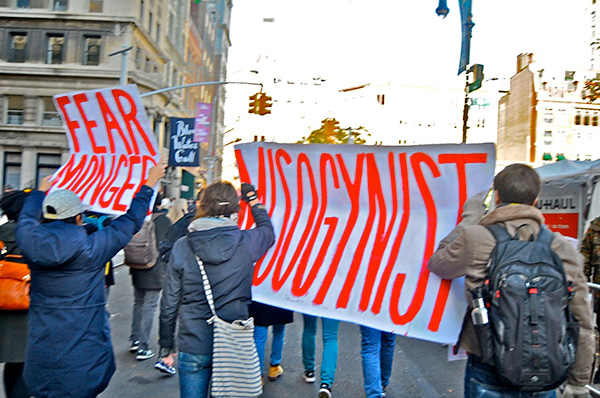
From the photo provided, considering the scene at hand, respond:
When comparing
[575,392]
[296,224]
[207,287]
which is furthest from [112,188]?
[575,392]

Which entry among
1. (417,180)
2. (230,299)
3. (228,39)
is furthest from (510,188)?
(228,39)

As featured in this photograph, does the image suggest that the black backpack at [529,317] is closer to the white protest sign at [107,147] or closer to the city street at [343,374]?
the white protest sign at [107,147]

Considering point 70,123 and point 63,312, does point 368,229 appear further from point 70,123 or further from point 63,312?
point 70,123

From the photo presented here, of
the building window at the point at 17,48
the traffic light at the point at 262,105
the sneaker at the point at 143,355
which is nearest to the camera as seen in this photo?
the sneaker at the point at 143,355

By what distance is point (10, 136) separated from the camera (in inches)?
1302

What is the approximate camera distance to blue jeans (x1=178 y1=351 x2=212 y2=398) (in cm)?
346

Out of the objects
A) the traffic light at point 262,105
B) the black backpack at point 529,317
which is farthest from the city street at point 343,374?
the traffic light at point 262,105

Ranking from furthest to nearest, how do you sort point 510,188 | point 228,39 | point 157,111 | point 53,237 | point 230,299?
1. point 228,39
2. point 157,111
3. point 230,299
4. point 53,237
5. point 510,188

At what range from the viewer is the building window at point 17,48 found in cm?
3359

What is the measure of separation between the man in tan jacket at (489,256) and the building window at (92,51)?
1336 inches

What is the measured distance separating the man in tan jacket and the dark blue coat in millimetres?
1995

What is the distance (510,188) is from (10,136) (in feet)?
115

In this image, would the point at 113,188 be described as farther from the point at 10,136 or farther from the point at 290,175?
the point at 10,136

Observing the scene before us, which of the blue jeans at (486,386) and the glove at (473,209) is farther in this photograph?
the glove at (473,209)
